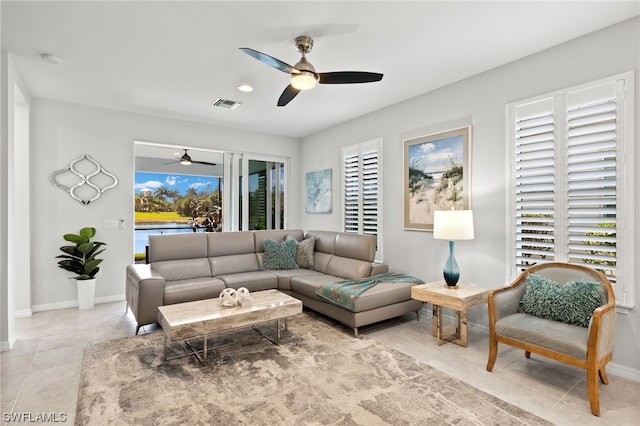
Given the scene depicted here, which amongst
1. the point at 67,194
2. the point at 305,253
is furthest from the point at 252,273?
the point at 67,194

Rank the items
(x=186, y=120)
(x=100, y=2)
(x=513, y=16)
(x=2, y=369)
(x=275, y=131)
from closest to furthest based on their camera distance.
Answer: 1. (x=100, y=2)
2. (x=513, y=16)
3. (x=2, y=369)
4. (x=186, y=120)
5. (x=275, y=131)

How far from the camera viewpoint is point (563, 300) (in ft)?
8.44

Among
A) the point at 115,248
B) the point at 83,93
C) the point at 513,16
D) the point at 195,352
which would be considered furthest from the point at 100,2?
the point at 115,248

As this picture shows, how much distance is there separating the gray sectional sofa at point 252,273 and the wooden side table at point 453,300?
420 mm

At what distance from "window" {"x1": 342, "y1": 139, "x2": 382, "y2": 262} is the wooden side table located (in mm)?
1436

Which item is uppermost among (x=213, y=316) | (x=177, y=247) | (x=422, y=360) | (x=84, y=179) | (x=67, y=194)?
(x=84, y=179)

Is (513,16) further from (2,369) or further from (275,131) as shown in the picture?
(2,369)

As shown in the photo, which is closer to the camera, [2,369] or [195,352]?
[2,369]

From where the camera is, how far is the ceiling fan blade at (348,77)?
9.05 feet

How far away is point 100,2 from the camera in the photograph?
2.37 meters

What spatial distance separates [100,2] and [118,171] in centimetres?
304

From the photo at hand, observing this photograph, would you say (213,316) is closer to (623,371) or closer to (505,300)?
(505,300)

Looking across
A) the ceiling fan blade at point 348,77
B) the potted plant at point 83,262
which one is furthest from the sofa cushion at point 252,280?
the ceiling fan blade at point 348,77

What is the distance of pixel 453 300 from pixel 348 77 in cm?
222
